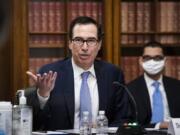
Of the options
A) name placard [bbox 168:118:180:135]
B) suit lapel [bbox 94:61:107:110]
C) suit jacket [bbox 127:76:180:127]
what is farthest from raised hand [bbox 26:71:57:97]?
suit jacket [bbox 127:76:180:127]

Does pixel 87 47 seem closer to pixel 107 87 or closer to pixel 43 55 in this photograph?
pixel 107 87

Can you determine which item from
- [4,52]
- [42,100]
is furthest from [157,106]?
[42,100]

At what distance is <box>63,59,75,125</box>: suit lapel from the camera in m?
3.22

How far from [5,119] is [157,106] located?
2225 mm

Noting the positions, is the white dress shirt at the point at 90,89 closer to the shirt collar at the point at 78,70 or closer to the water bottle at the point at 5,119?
the shirt collar at the point at 78,70

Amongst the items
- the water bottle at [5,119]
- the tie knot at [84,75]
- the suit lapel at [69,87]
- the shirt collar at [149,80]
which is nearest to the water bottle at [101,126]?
the suit lapel at [69,87]

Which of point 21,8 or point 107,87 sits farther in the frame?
point 21,8

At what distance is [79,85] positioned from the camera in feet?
10.9

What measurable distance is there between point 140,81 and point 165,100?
0.28 metres

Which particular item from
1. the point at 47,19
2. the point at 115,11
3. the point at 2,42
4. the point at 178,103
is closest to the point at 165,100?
the point at 178,103

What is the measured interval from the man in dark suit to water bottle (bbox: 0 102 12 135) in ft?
2.40

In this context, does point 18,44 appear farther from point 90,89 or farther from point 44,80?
point 44,80

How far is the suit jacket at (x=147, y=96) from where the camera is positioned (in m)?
4.27

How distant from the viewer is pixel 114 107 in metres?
3.35
